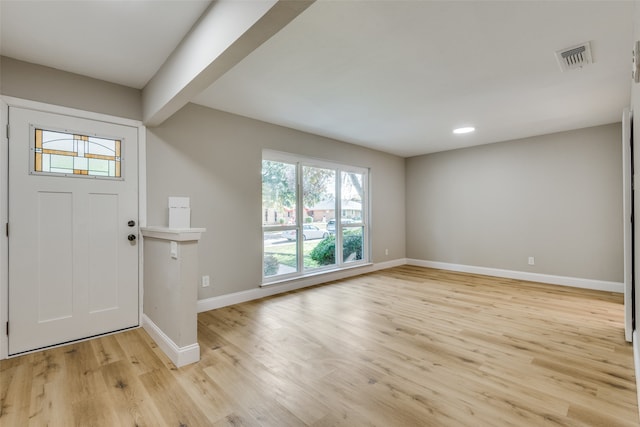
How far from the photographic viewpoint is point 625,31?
79.0 inches

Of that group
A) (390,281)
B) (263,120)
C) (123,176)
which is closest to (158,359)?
(123,176)

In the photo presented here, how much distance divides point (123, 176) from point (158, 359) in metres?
1.76

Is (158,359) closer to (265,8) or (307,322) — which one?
(307,322)

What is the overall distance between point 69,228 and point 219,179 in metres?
1.50

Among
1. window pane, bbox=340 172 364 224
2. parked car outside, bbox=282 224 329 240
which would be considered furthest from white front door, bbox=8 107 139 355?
window pane, bbox=340 172 364 224

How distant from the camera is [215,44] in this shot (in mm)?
1738

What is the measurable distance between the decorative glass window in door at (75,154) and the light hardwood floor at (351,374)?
1.56 metres

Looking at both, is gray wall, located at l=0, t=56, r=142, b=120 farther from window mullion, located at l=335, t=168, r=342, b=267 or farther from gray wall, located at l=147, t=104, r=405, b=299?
window mullion, located at l=335, t=168, r=342, b=267

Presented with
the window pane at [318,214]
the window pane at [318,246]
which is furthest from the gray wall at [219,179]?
the window pane at [318,246]

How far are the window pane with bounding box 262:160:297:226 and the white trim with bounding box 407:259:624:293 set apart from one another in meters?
3.37

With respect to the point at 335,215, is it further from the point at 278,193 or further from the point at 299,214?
the point at 278,193

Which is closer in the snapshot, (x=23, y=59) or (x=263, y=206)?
(x=23, y=59)

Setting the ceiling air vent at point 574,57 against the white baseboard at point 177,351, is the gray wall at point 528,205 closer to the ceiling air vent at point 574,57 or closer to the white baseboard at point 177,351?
the ceiling air vent at point 574,57

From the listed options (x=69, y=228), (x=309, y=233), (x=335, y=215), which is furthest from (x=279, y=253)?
(x=69, y=228)
